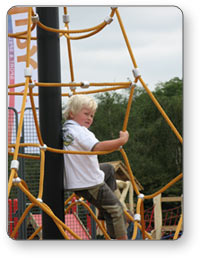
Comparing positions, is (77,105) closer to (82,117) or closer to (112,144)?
(82,117)

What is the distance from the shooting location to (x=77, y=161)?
1062 millimetres

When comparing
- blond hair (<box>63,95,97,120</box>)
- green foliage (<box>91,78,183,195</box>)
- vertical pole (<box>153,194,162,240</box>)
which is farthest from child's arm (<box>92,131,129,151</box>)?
vertical pole (<box>153,194,162,240</box>)

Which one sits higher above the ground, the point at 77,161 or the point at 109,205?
the point at 77,161

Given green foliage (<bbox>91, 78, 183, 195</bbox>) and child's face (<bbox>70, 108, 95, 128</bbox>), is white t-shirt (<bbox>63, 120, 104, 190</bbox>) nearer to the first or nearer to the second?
child's face (<bbox>70, 108, 95, 128</bbox>)

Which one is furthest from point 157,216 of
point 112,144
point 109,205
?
point 112,144

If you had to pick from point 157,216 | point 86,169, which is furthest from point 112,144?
point 157,216

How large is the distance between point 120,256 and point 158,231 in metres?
0.73

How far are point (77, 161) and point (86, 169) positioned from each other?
28 millimetres

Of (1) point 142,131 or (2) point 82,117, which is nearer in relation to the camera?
(2) point 82,117

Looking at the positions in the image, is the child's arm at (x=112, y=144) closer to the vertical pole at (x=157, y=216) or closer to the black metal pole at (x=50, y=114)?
the black metal pole at (x=50, y=114)

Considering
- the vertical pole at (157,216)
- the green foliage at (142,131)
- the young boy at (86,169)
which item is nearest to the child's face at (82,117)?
the young boy at (86,169)

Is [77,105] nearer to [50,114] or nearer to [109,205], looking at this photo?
[50,114]

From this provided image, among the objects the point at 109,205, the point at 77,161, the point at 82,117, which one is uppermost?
the point at 82,117

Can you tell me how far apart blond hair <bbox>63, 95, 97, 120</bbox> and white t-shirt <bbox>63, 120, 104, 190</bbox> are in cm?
3
